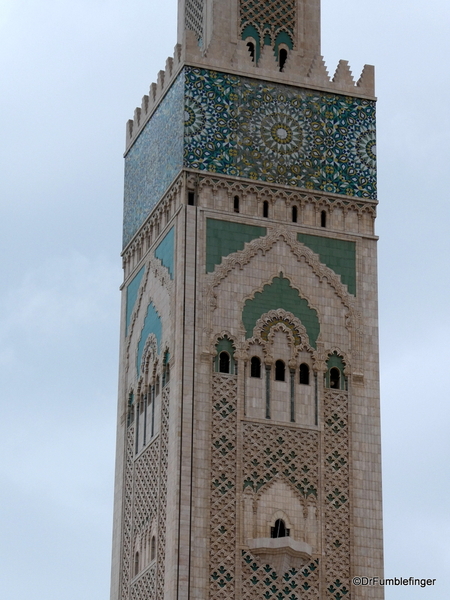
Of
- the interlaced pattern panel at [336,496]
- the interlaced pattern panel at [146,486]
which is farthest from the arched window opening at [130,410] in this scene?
the interlaced pattern panel at [336,496]

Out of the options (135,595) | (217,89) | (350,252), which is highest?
(217,89)

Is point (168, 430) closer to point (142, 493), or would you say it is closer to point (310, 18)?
point (142, 493)

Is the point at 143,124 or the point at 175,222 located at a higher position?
the point at 143,124

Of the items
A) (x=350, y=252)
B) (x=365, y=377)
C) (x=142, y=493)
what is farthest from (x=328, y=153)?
(x=142, y=493)

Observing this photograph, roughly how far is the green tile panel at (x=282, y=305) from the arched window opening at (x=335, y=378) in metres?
0.41

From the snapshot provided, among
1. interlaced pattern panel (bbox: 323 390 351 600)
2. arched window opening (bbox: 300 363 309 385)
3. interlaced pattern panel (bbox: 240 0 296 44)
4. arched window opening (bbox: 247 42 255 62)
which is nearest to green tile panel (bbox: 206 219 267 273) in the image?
arched window opening (bbox: 300 363 309 385)

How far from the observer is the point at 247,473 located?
25328 millimetres

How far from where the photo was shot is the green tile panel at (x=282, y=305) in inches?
1030

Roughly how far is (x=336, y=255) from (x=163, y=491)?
12.9 ft

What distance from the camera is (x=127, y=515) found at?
2683 centimetres

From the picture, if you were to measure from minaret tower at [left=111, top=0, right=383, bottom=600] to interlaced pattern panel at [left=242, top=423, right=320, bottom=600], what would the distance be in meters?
0.02

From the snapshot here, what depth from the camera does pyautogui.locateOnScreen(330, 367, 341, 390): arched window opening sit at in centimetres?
2628

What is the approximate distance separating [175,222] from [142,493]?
3.48m

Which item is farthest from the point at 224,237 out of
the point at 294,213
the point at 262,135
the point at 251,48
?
the point at 251,48
